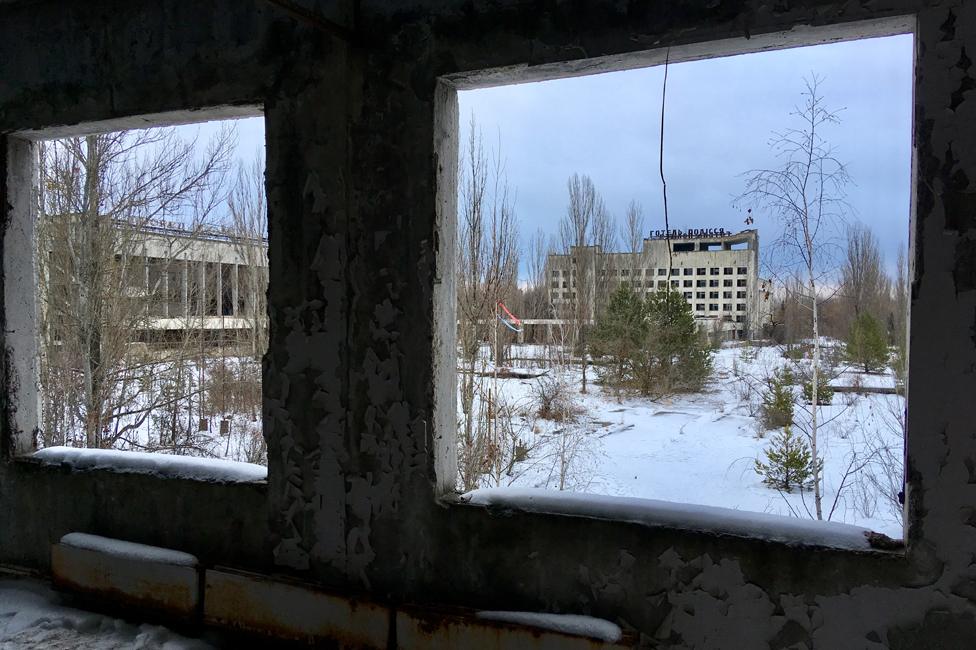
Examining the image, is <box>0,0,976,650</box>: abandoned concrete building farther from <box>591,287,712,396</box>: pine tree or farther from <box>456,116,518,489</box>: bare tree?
<box>591,287,712,396</box>: pine tree

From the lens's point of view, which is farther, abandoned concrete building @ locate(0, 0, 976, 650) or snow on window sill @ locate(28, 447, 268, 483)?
snow on window sill @ locate(28, 447, 268, 483)

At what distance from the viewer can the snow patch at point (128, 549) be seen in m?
2.35

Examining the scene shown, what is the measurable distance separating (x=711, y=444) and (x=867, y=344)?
7.93ft

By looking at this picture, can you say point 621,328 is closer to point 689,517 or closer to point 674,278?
point 674,278

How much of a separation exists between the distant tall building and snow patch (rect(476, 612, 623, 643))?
5.43m

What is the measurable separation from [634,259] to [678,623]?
8982 mm

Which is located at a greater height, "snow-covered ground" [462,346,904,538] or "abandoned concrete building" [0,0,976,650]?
"abandoned concrete building" [0,0,976,650]

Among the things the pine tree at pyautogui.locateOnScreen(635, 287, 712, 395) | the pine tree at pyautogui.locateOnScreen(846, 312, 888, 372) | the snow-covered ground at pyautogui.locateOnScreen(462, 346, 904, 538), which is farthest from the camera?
the pine tree at pyautogui.locateOnScreen(635, 287, 712, 395)

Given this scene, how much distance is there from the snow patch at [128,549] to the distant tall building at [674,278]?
5872 millimetres

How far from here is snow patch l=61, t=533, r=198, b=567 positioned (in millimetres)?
2346

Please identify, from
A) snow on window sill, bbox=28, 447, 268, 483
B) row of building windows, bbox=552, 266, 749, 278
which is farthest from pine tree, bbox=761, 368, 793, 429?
snow on window sill, bbox=28, 447, 268, 483

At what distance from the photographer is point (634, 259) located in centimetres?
1027

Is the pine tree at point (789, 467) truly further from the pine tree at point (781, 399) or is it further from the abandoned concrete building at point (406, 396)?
the abandoned concrete building at point (406, 396)

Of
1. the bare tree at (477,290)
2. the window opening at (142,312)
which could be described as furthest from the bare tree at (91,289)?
the bare tree at (477,290)
